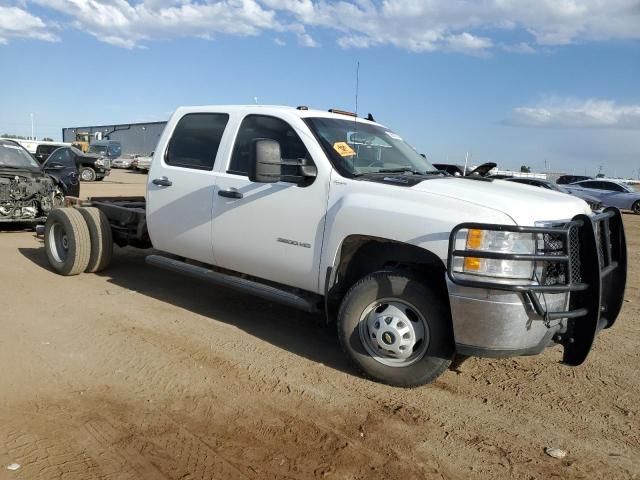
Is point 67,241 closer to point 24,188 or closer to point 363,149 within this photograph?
point 24,188

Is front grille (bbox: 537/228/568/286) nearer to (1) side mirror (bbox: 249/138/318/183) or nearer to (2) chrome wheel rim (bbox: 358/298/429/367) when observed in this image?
(2) chrome wheel rim (bbox: 358/298/429/367)

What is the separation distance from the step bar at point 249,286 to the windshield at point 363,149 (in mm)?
1075

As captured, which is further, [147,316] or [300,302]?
[147,316]

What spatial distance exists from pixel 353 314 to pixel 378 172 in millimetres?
1233

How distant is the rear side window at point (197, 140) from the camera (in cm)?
526

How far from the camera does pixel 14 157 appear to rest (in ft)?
34.5

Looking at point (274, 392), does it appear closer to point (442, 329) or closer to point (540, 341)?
point (442, 329)

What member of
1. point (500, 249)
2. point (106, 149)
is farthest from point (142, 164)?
point (500, 249)

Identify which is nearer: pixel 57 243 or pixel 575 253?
pixel 575 253

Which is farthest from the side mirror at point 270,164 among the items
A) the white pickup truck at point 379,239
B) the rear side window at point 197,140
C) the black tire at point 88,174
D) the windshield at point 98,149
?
the windshield at point 98,149

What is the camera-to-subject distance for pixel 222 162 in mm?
5086

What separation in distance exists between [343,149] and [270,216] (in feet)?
2.67

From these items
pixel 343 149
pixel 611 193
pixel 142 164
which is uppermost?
pixel 343 149

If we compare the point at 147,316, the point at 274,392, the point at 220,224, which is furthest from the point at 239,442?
the point at 147,316
